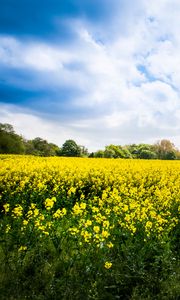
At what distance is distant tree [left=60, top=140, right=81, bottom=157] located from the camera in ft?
223

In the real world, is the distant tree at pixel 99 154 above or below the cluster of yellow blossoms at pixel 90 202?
above

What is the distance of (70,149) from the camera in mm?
68312

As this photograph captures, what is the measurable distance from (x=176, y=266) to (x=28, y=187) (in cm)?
605

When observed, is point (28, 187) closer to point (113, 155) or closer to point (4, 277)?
point (4, 277)

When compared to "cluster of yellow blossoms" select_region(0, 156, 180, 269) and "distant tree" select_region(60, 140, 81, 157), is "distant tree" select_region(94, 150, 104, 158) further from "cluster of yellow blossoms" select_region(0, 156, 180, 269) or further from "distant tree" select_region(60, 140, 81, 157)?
"cluster of yellow blossoms" select_region(0, 156, 180, 269)

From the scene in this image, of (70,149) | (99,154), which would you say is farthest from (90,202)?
(70,149)

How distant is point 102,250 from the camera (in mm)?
6852

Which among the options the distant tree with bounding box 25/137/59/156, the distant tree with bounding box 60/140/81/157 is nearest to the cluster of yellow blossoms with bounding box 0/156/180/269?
the distant tree with bounding box 25/137/59/156

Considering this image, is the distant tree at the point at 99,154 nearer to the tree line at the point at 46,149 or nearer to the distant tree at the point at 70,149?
the tree line at the point at 46,149

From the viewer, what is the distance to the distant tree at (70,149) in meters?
68.0

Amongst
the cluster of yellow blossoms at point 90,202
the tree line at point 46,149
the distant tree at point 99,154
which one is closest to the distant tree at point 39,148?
the tree line at point 46,149

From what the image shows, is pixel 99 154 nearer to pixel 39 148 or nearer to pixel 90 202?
pixel 39 148

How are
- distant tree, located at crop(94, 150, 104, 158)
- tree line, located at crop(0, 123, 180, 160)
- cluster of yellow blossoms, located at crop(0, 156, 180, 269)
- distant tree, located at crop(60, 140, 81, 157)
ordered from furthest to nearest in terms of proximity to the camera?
1. distant tree, located at crop(60, 140, 81, 157)
2. distant tree, located at crop(94, 150, 104, 158)
3. tree line, located at crop(0, 123, 180, 160)
4. cluster of yellow blossoms, located at crop(0, 156, 180, 269)

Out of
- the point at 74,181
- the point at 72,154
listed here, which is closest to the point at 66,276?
the point at 74,181
